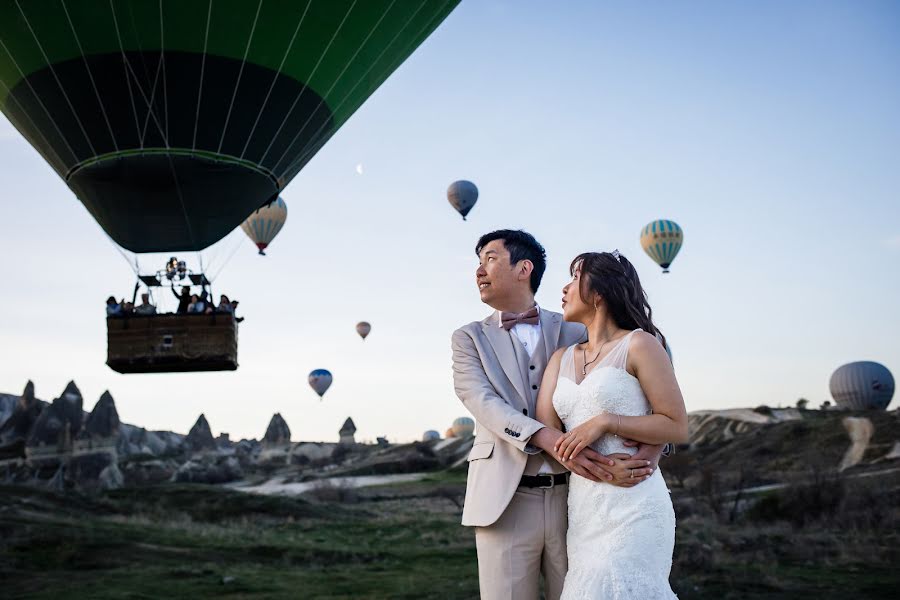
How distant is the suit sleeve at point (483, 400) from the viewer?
3.49 meters

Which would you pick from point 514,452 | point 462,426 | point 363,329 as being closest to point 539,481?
point 514,452

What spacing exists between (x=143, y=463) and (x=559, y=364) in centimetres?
6480

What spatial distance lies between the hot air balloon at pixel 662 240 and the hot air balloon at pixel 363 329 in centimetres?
2011

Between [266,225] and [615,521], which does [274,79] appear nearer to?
[615,521]

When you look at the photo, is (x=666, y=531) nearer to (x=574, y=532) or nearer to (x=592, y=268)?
(x=574, y=532)

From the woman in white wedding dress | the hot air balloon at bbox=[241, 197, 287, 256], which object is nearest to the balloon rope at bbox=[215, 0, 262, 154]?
the woman in white wedding dress

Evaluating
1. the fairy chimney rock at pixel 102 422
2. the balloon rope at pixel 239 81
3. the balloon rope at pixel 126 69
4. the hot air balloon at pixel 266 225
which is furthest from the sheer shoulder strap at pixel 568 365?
the fairy chimney rock at pixel 102 422

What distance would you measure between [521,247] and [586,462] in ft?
3.63

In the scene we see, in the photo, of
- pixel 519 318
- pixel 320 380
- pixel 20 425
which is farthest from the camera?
pixel 20 425

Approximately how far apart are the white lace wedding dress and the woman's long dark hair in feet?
0.49

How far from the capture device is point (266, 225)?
108ft

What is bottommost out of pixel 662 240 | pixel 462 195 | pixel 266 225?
pixel 266 225

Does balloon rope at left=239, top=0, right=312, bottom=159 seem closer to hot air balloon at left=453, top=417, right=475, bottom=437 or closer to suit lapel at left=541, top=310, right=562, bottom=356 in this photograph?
suit lapel at left=541, top=310, right=562, bottom=356

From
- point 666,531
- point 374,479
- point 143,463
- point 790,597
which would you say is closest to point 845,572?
point 790,597
